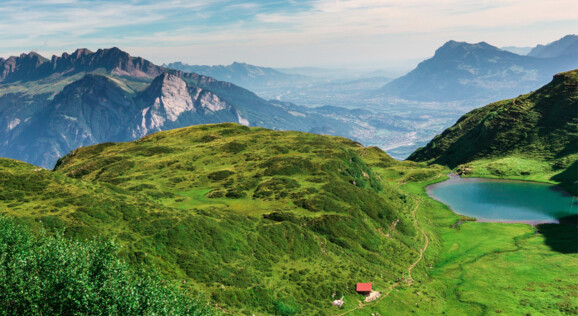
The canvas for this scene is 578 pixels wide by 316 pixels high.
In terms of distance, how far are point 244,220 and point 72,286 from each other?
51.8 m

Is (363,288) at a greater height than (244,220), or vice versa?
(244,220)

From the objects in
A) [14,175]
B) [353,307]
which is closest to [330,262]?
[353,307]

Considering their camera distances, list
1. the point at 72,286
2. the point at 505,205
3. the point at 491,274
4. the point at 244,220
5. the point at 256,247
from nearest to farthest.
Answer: the point at 72,286 < the point at 256,247 < the point at 244,220 < the point at 491,274 < the point at 505,205

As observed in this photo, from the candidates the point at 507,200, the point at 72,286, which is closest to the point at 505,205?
the point at 507,200

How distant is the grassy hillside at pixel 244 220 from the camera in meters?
65.2

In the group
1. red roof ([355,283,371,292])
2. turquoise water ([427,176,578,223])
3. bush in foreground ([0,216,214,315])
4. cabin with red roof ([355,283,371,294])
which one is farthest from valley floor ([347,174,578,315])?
bush in foreground ([0,216,214,315])

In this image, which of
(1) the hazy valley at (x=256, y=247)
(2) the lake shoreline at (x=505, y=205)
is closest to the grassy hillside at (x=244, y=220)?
(1) the hazy valley at (x=256, y=247)

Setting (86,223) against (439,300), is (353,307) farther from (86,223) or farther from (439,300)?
(86,223)

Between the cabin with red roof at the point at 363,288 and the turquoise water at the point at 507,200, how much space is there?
91.4 metres

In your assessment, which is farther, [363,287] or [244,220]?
[244,220]

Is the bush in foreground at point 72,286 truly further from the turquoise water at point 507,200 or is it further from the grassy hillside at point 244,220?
the turquoise water at point 507,200

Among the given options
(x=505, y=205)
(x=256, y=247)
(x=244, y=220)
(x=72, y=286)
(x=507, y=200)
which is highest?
(x=72, y=286)

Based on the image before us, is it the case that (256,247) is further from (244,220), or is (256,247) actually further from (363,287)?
(363,287)

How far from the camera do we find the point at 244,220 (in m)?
88.8
